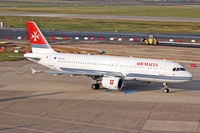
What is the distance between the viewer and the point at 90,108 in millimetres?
43094

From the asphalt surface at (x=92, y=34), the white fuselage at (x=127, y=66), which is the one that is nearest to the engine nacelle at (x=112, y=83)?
the white fuselage at (x=127, y=66)

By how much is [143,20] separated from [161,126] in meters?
130

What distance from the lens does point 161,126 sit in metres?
36.7

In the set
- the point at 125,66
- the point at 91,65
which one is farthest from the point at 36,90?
the point at 125,66

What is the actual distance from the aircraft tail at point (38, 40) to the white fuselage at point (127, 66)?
122cm

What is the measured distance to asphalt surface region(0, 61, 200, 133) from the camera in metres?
36.4

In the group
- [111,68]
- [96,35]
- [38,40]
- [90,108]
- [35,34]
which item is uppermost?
[35,34]

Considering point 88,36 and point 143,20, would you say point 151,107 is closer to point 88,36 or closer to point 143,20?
point 88,36

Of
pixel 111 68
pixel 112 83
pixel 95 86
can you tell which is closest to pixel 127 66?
pixel 111 68

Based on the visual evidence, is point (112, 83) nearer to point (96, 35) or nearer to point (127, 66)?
point (127, 66)

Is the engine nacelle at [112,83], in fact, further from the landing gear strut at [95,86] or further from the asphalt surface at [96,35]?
the asphalt surface at [96,35]

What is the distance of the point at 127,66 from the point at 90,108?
1072 cm

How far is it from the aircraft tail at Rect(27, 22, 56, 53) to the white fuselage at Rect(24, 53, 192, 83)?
1.22m

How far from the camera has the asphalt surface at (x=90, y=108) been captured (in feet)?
120
